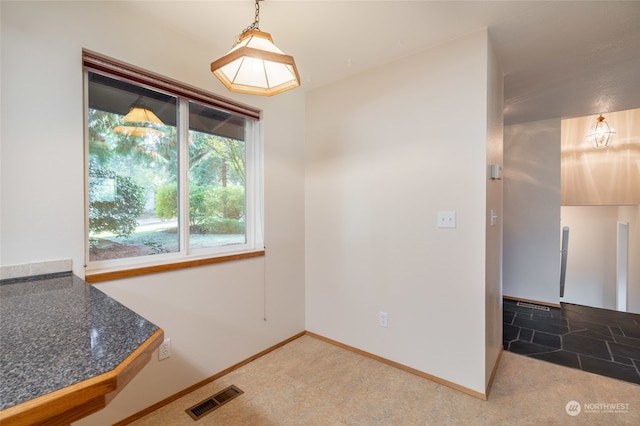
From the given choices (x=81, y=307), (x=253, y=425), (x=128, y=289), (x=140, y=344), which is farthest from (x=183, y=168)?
(x=253, y=425)

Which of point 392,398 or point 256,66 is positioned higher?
point 256,66

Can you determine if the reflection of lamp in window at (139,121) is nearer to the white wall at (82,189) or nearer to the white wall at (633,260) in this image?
the white wall at (82,189)

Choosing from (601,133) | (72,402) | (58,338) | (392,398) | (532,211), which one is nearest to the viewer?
(72,402)

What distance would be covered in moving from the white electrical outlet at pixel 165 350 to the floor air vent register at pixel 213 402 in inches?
14.4

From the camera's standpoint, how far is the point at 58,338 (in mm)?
748

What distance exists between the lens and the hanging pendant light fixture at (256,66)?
1.28 meters

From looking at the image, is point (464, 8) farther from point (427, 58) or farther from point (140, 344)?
point (140, 344)

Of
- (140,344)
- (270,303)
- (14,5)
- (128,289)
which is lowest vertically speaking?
(270,303)

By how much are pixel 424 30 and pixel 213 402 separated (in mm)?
2903

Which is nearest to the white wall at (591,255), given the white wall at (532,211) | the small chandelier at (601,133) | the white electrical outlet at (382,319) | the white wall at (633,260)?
the white wall at (633,260)

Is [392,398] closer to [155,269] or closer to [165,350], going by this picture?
[165,350]

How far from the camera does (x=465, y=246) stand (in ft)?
6.57

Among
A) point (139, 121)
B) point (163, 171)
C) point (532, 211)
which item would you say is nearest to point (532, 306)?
point (532, 211)

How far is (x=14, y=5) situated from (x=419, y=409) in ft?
10.3
